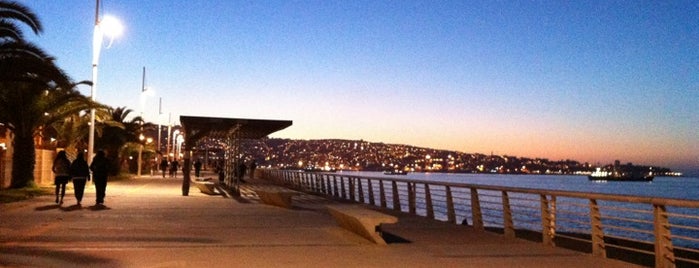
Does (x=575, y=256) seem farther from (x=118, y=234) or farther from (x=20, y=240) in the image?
(x=20, y=240)

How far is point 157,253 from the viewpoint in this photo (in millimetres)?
12023

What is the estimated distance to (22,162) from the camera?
33906 millimetres

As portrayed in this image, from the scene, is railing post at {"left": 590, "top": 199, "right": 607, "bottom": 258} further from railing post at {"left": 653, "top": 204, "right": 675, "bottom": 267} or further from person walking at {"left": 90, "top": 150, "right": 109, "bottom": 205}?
person walking at {"left": 90, "top": 150, "right": 109, "bottom": 205}

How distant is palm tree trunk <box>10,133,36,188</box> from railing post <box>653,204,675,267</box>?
2812cm

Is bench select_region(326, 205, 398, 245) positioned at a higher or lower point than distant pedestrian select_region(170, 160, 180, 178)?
lower

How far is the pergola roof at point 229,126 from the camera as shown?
A: 2916 cm

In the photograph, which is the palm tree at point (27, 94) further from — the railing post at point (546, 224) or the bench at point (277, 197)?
the railing post at point (546, 224)

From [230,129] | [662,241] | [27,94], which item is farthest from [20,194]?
[662,241]

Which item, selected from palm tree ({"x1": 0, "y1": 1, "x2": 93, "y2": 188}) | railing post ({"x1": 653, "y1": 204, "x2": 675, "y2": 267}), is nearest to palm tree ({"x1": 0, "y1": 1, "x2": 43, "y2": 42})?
palm tree ({"x1": 0, "y1": 1, "x2": 93, "y2": 188})

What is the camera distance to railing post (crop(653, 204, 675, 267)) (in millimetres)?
10789

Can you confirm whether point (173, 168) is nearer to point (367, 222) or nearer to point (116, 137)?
point (116, 137)

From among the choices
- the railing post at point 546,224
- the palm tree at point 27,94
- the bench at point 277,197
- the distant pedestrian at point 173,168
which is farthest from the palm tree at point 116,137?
the railing post at point 546,224

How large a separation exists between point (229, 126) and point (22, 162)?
9014 millimetres

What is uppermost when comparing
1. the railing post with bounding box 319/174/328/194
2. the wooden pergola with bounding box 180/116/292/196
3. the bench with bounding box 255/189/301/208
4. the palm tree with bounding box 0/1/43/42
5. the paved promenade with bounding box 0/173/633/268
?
the palm tree with bounding box 0/1/43/42
